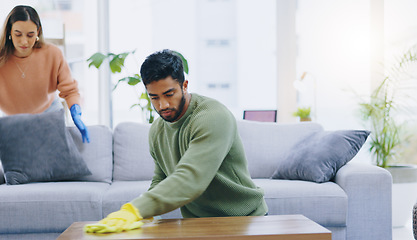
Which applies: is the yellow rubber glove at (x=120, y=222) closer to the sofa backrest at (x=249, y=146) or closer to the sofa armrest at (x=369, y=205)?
the sofa armrest at (x=369, y=205)

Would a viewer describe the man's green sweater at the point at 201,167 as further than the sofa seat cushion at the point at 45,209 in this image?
No

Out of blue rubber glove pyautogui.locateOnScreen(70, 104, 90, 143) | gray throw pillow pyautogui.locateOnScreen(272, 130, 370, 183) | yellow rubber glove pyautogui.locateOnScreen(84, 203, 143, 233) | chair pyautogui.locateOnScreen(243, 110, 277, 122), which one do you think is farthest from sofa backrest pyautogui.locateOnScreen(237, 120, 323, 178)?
yellow rubber glove pyautogui.locateOnScreen(84, 203, 143, 233)

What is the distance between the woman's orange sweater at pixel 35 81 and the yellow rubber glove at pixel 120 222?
76.2 inches

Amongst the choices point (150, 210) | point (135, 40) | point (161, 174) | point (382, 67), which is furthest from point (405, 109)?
point (150, 210)

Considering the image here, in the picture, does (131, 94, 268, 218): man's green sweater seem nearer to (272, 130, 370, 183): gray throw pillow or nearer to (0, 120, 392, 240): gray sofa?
(0, 120, 392, 240): gray sofa

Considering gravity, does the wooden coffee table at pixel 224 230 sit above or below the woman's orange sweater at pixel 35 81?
below

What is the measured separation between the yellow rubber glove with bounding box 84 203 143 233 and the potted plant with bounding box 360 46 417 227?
2605 millimetres

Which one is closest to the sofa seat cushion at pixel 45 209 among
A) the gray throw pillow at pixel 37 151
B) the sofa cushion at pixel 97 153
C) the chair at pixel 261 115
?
the gray throw pillow at pixel 37 151

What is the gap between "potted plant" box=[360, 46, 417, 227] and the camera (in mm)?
3504

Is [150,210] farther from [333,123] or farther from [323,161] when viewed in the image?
[333,123]

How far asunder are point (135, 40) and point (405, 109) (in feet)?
8.08

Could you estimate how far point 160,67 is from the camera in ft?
5.07

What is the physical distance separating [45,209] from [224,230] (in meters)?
1.46

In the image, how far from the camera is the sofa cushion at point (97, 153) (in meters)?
3.04
